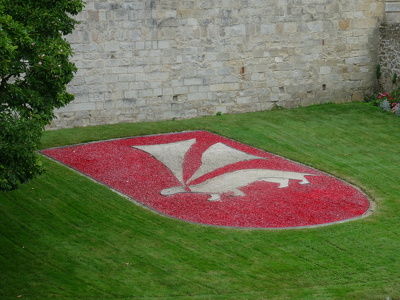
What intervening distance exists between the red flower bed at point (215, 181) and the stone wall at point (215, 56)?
2095 mm

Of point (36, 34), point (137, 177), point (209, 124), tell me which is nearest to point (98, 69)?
point (209, 124)

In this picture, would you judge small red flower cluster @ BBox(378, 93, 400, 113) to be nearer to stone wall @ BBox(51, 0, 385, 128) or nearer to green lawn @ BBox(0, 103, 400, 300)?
stone wall @ BBox(51, 0, 385, 128)

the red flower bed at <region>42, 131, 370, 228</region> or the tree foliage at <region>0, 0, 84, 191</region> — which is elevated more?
the tree foliage at <region>0, 0, 84, 191</region>

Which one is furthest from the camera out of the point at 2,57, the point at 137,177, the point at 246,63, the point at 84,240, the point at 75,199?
the point at 246,63

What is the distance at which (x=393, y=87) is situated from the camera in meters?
27.4

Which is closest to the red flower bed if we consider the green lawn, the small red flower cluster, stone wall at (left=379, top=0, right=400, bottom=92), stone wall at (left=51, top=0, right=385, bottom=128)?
the green lawn

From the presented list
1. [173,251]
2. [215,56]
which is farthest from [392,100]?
[173,251]

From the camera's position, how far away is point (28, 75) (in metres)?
13.8

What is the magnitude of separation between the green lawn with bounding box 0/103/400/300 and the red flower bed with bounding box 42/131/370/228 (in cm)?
49

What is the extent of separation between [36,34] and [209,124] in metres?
10.5

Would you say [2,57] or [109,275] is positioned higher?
[2,57]

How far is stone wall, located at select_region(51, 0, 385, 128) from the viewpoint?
23531 mm

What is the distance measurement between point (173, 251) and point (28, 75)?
14.1 feet

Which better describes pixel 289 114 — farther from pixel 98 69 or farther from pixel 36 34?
pixel 36 34
